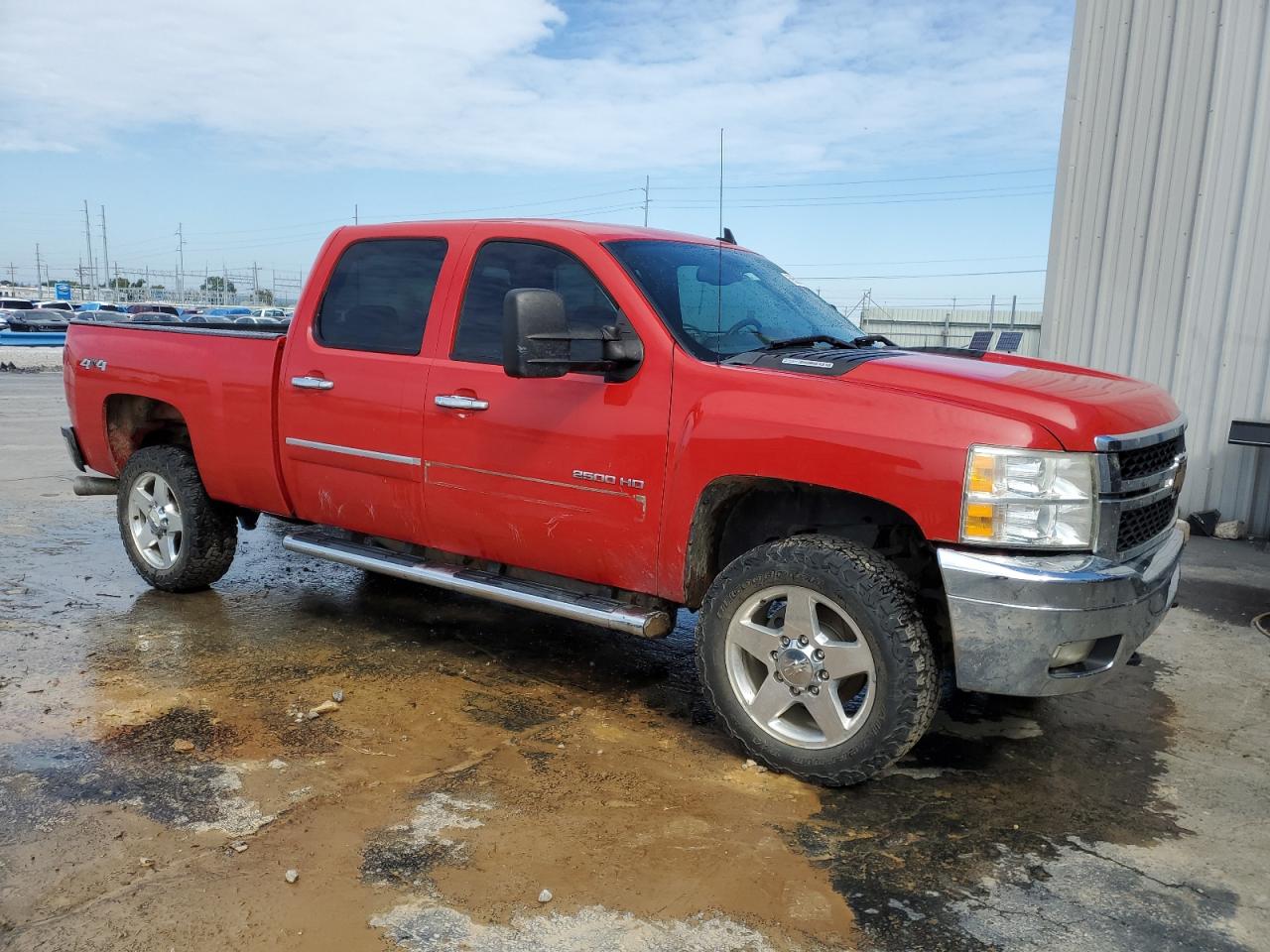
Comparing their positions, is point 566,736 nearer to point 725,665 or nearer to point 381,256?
point 725,665

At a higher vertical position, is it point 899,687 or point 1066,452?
point 1066,452

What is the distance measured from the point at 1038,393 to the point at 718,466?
1.09m

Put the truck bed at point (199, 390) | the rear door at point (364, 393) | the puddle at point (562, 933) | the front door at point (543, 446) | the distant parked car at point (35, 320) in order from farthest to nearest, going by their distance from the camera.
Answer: the distant parked car at point (35, 320)
the truck bed at point (199, 390)
the rear door at point (364, 393)
the front door at point (543, 446)
the puddle at point (562, 933)

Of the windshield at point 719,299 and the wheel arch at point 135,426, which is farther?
the wheel arch at point 135,426

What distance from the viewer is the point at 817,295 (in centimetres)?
495

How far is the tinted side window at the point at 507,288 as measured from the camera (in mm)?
4203

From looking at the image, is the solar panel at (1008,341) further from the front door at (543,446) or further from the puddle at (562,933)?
the puddle at (562,933)

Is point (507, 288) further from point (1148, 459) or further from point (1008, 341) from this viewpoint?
point (1008, 341)

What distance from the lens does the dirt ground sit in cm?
276

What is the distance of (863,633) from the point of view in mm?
3438

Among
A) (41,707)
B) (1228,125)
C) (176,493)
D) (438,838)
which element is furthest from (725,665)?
(1228,125)

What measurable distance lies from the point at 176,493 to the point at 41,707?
1703mm

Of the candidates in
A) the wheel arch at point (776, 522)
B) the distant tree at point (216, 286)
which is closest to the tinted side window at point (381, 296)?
the wheel arch at point (776, 522)

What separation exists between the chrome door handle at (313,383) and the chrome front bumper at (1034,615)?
2.95 meters
